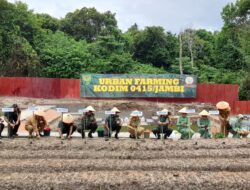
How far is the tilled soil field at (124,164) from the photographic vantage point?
1012cm

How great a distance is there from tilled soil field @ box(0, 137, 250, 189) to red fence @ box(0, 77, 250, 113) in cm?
2181

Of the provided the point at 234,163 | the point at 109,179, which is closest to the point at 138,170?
the point at 109,179

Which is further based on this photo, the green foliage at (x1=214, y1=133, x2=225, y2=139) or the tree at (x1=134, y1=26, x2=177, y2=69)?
the tree at (x1=134, y1=26, x2=177, y2=69)

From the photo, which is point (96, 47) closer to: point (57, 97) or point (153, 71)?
point (153, 71)

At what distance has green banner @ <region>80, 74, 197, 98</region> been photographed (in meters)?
36.5

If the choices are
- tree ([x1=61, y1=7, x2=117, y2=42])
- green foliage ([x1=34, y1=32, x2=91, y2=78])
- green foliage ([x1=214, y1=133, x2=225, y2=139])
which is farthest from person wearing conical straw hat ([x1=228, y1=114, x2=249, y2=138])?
tree ([x1=61, y1=7, x2=117, y2=42])

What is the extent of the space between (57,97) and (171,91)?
8.84 m

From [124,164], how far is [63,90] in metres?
27.0

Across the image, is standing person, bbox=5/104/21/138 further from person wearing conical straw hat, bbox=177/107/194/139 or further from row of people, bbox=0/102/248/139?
person wearing conical straw hat, bbox=177/107/194/139

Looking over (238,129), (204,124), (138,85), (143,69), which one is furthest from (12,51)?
(238,129)

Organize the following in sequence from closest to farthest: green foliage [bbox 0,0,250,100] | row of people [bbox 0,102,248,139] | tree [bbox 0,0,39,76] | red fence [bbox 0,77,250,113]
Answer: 1. row of people [bbox 0,102,248,139]
2. red fence [bbox 0,77,250,113]
3. tree [bbox 0,0,39,76]
4. green foliage [bbox 0,0,250,100]

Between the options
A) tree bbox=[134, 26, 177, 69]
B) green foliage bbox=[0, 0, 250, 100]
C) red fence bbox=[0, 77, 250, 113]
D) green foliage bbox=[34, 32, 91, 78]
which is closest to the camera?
red fence bbox=[0, 77, 250, 113]

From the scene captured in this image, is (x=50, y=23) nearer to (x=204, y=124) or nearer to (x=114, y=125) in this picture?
(x=114, y=125)

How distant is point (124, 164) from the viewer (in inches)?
486
